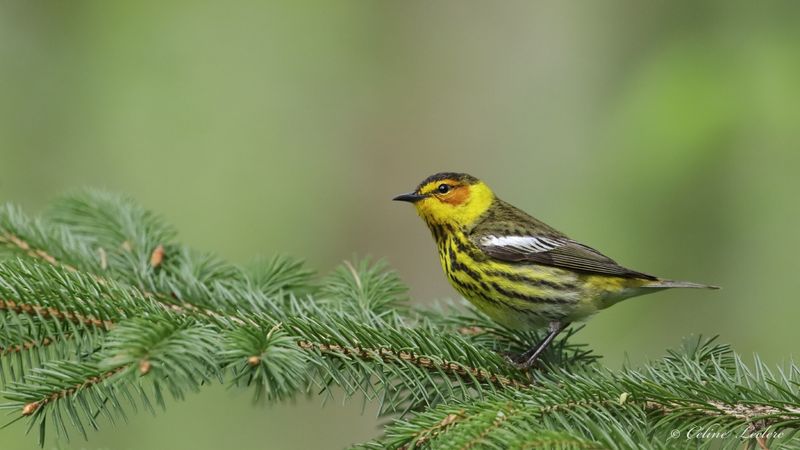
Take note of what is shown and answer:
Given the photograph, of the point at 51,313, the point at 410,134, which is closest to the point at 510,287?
the point at 51,313

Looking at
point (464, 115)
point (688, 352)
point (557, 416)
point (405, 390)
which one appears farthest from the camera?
point (464, 115)

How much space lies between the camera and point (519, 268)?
358 centimetres

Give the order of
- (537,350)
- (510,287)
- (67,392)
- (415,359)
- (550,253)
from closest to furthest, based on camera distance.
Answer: (67,392) → (415,359) → (537,350) → (510,287) → (550,253)

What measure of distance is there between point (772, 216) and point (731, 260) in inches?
16.0

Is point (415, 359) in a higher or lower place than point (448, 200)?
lower

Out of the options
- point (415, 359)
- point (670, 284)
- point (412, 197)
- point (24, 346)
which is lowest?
point (670, 284)

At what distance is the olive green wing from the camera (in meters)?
3.57

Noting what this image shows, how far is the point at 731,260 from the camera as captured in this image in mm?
5336

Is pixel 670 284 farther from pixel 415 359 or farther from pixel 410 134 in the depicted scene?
pixel 410 134

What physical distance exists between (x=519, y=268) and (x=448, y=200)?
0.63 m

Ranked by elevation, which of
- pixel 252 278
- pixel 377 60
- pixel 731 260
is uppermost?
pixel 377 60

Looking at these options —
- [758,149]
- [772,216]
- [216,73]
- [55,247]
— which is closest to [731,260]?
[772,216]

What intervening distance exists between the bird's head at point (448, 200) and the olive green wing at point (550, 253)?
22 cm

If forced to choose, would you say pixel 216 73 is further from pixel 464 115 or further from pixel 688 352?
pixel 688 352
